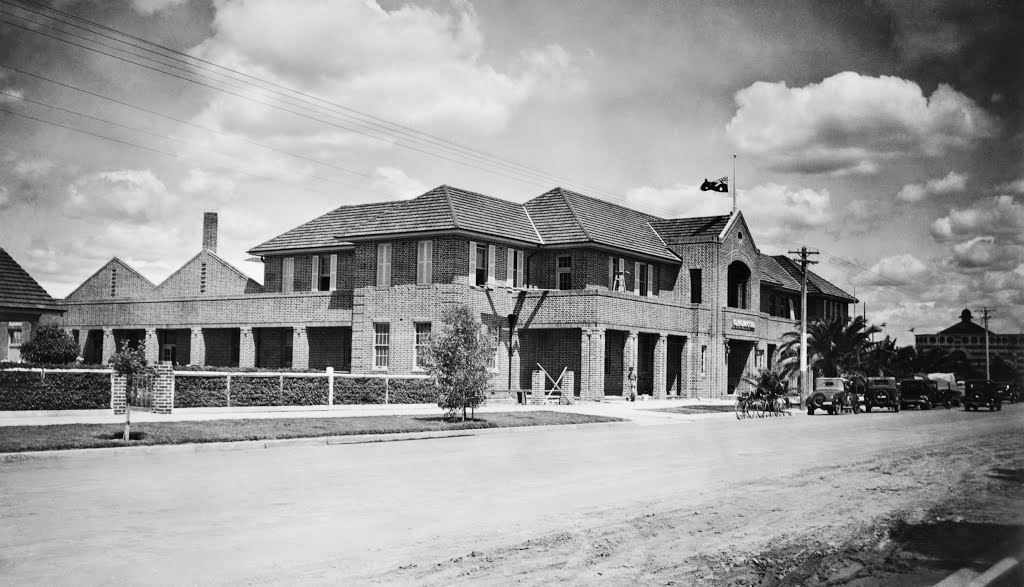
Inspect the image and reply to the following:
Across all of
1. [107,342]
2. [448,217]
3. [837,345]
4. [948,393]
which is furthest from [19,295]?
[948,393]

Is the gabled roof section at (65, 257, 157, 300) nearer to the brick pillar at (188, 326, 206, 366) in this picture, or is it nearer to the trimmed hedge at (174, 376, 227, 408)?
the brick pillar at (188, 326, 206, 366)

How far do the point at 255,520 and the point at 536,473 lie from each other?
6.07m

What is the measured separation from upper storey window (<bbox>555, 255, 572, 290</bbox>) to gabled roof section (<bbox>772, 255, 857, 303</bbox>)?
92.7 feet

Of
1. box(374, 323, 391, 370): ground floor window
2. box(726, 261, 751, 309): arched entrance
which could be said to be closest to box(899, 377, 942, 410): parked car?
box(726, 261, 751, 309): arched entrance

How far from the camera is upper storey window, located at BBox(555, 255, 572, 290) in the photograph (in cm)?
4462

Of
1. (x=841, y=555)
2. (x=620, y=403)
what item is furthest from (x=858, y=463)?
(x=620, y=403)

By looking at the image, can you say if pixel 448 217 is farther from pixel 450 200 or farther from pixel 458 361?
pixel 458 361

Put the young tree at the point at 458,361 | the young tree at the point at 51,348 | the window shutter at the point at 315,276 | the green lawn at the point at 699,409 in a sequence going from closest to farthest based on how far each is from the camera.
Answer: the young tree at the point at 458,361
the green lawn at the point at 699,409
the young tree at the point at 51,348
the window shutter at the point at 315,276

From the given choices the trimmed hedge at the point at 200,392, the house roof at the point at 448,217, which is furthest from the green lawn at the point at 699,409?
the trimmed hedge at the point at 200,392

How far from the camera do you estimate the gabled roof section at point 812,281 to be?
6775cm

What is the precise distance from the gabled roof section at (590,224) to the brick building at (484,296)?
0.12 metres

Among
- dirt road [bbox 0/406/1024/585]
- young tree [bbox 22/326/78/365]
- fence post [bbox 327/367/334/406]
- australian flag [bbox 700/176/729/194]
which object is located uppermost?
australian flag [bbox 700/176/729/194]

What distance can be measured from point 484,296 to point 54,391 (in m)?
20.6

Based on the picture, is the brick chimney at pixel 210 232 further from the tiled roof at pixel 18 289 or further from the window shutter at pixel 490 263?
the tiled roof at pixel 18 289
